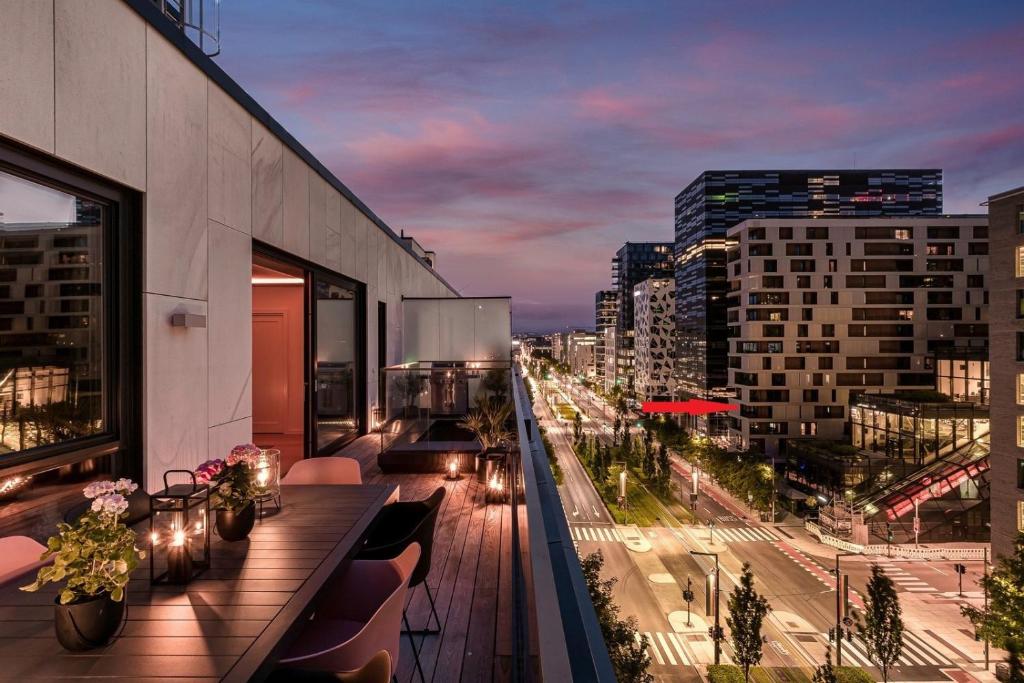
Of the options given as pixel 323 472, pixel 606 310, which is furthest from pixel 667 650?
pixel 606 310

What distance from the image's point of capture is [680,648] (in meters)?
20.2

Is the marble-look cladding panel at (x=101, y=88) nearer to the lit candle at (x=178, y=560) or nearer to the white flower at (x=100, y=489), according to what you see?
the white flower at (x=100, y=489)

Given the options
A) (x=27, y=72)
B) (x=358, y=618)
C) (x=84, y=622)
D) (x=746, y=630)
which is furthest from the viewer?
(x=746, y=630)

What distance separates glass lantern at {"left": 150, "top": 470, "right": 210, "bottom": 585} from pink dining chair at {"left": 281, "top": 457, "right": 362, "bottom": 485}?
1.72 meters

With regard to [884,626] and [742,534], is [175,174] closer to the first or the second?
[884,626]

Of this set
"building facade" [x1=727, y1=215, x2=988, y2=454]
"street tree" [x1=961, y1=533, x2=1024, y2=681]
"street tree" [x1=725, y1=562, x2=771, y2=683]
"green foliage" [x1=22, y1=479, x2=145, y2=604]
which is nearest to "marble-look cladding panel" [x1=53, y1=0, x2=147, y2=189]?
"green foliage" [x1=22, y1=479, x2=145, y2=604]

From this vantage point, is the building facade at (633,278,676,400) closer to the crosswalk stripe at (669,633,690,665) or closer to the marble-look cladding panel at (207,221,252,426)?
the crosswalk stripe at (669,633,690,665)

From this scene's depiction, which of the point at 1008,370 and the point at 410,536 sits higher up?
the point at 410,536

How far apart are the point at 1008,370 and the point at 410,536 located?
2533cm

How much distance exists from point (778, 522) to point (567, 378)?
87.5 meters

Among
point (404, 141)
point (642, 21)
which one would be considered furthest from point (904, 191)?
point (404, 141)

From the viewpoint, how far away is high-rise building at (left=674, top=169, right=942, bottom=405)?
5366 centimetres

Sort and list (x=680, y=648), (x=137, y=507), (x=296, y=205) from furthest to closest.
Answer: (x=680, y=648) → (x=296, y=205) → (x=137, y=507)

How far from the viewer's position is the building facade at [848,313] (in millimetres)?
37719
